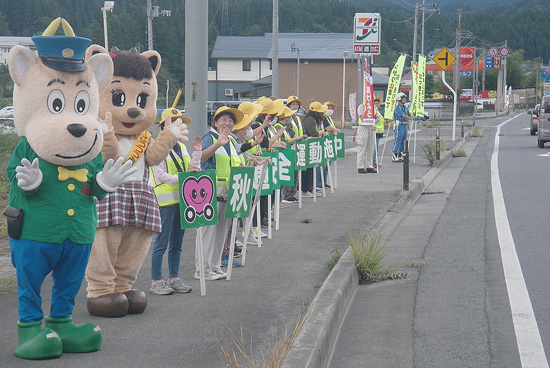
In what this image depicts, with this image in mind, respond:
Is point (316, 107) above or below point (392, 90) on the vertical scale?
below

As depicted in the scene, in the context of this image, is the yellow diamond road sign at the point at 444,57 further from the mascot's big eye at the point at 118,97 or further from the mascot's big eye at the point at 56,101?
the mascot's big eye at the point at 56,101

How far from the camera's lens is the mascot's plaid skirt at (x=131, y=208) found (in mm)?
6025

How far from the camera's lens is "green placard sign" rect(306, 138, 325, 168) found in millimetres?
13242

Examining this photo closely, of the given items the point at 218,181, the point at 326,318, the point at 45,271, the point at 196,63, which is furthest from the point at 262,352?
the point at 196,63

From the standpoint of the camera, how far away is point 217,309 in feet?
21.6

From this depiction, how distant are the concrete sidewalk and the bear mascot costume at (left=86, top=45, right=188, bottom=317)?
0.20 metres

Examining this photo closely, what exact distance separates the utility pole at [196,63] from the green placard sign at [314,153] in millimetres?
4076

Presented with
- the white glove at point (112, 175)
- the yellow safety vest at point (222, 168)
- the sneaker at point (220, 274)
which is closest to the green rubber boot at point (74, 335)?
the white glove at point (112, 175)

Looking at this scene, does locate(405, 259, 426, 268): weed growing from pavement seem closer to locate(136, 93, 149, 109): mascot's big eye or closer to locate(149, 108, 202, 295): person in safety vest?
locate(149, 108, 202, 295): person in safety vest

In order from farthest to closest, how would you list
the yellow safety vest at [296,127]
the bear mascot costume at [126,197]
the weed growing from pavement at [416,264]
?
the yellow safety vest at [296,127]
the weed growing from pavement at [416,264]
the bear mascot costume at [126,197]

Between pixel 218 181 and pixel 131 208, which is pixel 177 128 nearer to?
pixel 131 208

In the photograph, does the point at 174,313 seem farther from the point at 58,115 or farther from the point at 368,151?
the point at 368,151

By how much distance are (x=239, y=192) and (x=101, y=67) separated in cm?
255

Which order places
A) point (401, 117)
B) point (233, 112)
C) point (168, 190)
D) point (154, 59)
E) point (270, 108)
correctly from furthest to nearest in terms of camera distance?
point (401, 117) → point (270, 108) → point (233, 112) → point (168, 190) → point (154, 59)
